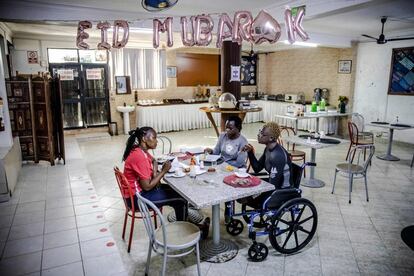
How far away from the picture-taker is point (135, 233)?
359cm

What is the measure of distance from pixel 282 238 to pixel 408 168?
4.25 meters

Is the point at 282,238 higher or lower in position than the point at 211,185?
lower

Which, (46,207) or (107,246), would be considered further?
(46,207)

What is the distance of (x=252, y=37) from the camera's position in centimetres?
398

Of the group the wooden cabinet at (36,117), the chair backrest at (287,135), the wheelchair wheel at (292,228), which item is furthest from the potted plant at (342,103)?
the wooden cabinet at (36,117)

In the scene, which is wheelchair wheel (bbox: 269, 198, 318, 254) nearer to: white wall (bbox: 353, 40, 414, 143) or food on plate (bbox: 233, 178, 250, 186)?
food on plate (bbox: 233, 178, 250, 186)

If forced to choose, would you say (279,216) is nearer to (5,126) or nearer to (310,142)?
(310,142)

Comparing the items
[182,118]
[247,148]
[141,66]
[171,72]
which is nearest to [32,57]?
[141,66]

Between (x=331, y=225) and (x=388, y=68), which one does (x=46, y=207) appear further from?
(x=388, y=68)

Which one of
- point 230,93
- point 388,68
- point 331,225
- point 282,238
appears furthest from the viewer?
point 388,68

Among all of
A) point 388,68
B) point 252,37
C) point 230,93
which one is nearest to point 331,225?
point 252,37

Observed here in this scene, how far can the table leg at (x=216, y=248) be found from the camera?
3033mm

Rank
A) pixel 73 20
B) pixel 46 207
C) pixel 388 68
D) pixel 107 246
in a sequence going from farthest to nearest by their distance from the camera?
1. pixel 388 68
2. pixel 73 20
3. pixel 46 207
4. pixel 107 246

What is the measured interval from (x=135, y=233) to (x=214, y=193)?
1.43 m
